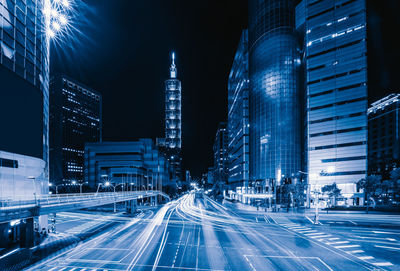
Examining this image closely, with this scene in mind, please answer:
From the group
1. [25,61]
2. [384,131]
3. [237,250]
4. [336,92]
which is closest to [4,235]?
[25,61]

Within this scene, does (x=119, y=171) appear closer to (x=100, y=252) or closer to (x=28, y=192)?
(x=28, y=192)

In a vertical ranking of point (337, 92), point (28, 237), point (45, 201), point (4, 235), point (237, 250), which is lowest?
point (237, 250)

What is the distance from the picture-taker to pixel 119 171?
12975cm

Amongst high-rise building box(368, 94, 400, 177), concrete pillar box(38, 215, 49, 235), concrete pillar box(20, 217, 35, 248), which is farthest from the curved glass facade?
high-rise building box(368, 94, 400, 177)

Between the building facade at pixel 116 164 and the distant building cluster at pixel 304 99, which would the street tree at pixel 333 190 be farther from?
the building facade at pixel 116 164

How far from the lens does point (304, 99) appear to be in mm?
103375

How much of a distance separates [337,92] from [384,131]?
7647 centimetres

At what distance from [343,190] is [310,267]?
79109mm

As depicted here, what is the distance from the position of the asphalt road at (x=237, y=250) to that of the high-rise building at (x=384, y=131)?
4627 inches

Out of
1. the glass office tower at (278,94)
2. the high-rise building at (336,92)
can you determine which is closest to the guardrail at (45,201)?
the glass office tower at (278,94)

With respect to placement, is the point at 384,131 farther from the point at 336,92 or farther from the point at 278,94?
the point at 278,94

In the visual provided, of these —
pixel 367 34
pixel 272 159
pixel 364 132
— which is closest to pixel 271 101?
pixel 272 159

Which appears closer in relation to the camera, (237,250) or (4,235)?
(237,250)

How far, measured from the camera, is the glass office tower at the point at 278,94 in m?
105
